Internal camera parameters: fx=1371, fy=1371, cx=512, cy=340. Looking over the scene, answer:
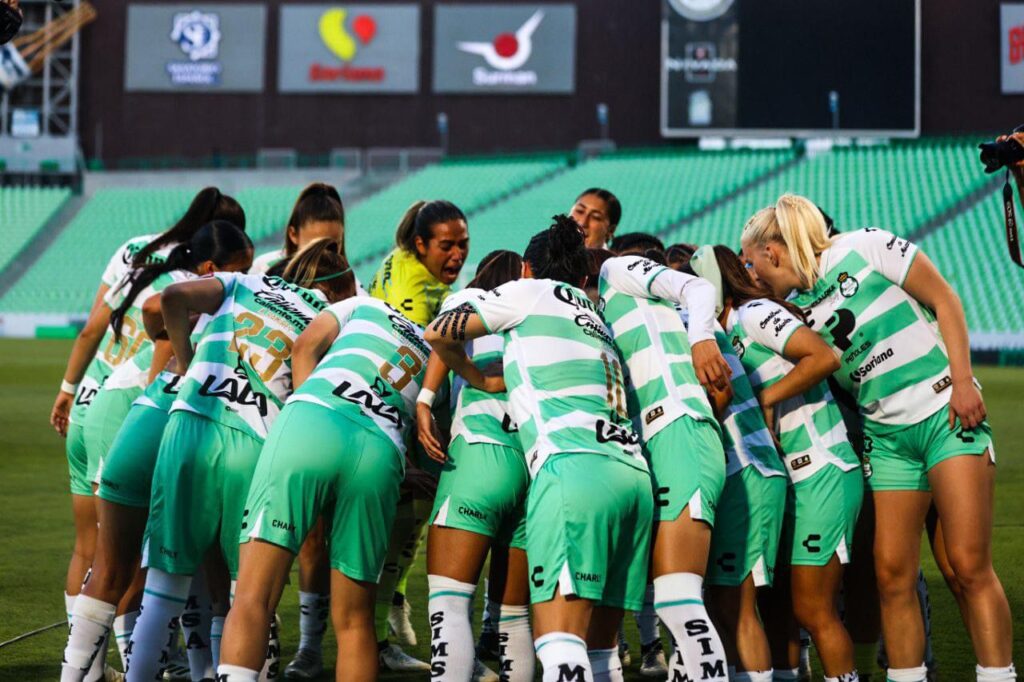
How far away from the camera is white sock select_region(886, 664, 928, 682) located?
16.9ft

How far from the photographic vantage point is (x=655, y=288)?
5.05 meters

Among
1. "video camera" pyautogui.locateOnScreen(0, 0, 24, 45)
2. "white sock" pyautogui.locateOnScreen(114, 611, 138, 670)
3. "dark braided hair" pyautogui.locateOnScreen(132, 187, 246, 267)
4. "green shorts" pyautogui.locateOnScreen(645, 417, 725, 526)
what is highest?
"video camera" pyautogui.locateOnScreen(0, 0, 24, 45)

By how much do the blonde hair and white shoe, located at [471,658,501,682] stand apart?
2280 millimetres

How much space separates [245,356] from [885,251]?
8.23ft

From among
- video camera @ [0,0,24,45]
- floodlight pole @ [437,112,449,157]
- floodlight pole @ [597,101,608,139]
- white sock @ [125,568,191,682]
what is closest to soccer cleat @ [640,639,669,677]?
white sock @ [125,568,191,682]

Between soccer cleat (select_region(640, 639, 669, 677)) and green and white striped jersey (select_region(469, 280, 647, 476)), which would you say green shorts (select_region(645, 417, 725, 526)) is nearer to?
green and white striped jersey (select_region(469, 280, 647, 476))

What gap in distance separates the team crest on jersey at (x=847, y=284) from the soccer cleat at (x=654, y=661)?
6.53ft

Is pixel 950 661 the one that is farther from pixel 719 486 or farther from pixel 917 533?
pixel 719 486

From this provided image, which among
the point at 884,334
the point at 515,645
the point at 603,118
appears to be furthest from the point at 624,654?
the point at 603,118

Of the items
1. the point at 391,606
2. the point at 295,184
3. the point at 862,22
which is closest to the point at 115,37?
the point at 295,184

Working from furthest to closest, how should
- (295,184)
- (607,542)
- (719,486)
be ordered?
(295,184) → (719,486) → (607,542)

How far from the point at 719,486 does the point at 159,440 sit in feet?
7.27

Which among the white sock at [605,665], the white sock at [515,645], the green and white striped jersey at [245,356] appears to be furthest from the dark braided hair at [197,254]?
the white sock at [605,665]

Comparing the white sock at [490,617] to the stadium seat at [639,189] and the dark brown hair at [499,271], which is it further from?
the stadium seat at [639,189]
